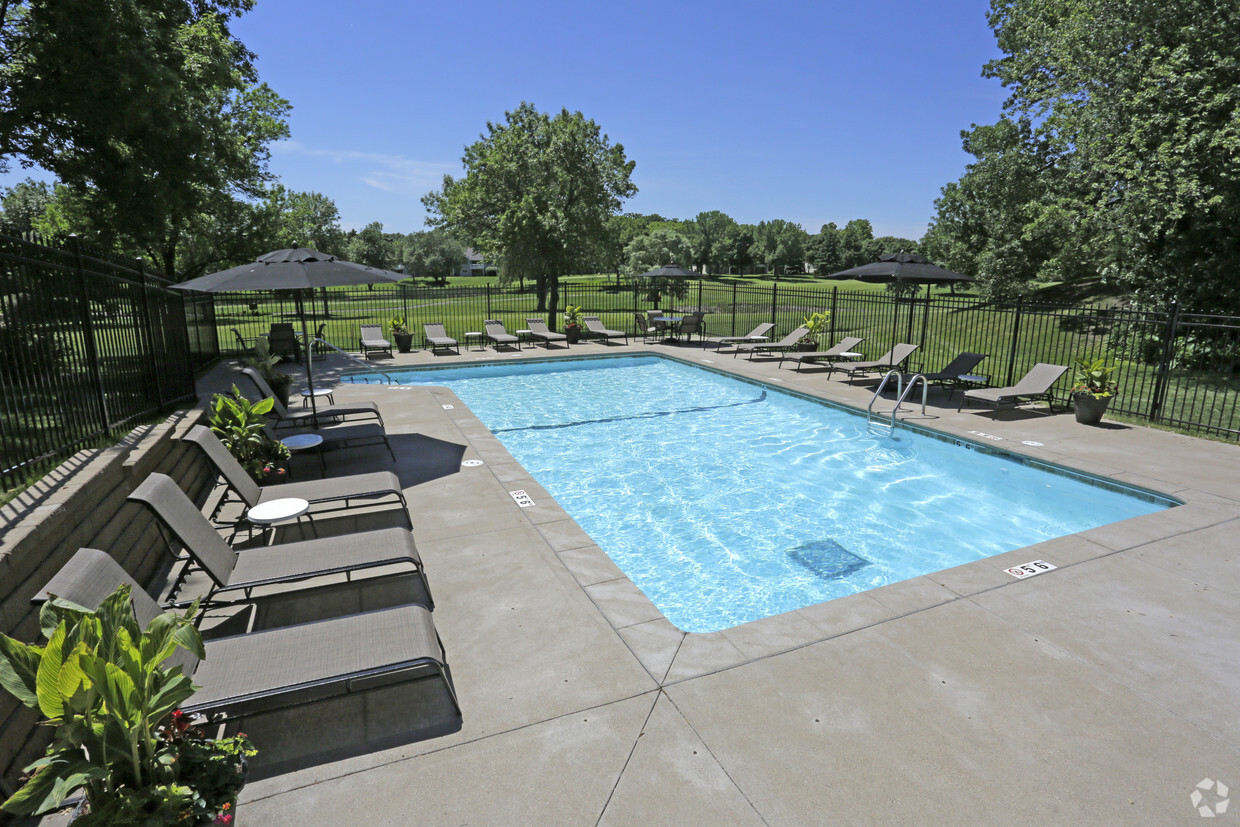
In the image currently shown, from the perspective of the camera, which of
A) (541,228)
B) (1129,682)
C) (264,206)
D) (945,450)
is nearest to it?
(1129,682)

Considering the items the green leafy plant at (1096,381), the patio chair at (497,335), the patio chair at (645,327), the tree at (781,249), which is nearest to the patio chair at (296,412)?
the patio chair at (497,335)

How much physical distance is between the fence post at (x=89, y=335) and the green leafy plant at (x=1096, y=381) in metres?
11.4

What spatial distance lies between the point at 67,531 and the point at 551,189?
25562 mm

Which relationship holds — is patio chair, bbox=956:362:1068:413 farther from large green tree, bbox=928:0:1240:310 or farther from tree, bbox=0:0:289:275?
tree, bbox=0:0:289:275

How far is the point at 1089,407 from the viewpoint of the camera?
8.72 meters

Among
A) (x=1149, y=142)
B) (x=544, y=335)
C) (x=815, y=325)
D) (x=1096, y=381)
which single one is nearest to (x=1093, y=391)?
(x=1096, y=381)

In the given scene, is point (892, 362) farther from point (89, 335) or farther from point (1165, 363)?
point (89, 335)

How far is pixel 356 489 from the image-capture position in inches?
194

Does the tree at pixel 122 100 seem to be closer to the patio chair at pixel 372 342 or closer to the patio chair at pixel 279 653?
the patio chair at pixel 372 342

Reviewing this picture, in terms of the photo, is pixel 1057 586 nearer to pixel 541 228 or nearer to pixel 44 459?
pixel 44 459

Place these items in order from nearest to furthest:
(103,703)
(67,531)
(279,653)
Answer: (103,703) < (279,653) < (67,531)

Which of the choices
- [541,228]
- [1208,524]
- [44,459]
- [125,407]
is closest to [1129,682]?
[1208,524]

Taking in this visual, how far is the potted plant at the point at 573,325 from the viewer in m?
18.4

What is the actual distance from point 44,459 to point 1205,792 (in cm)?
608
